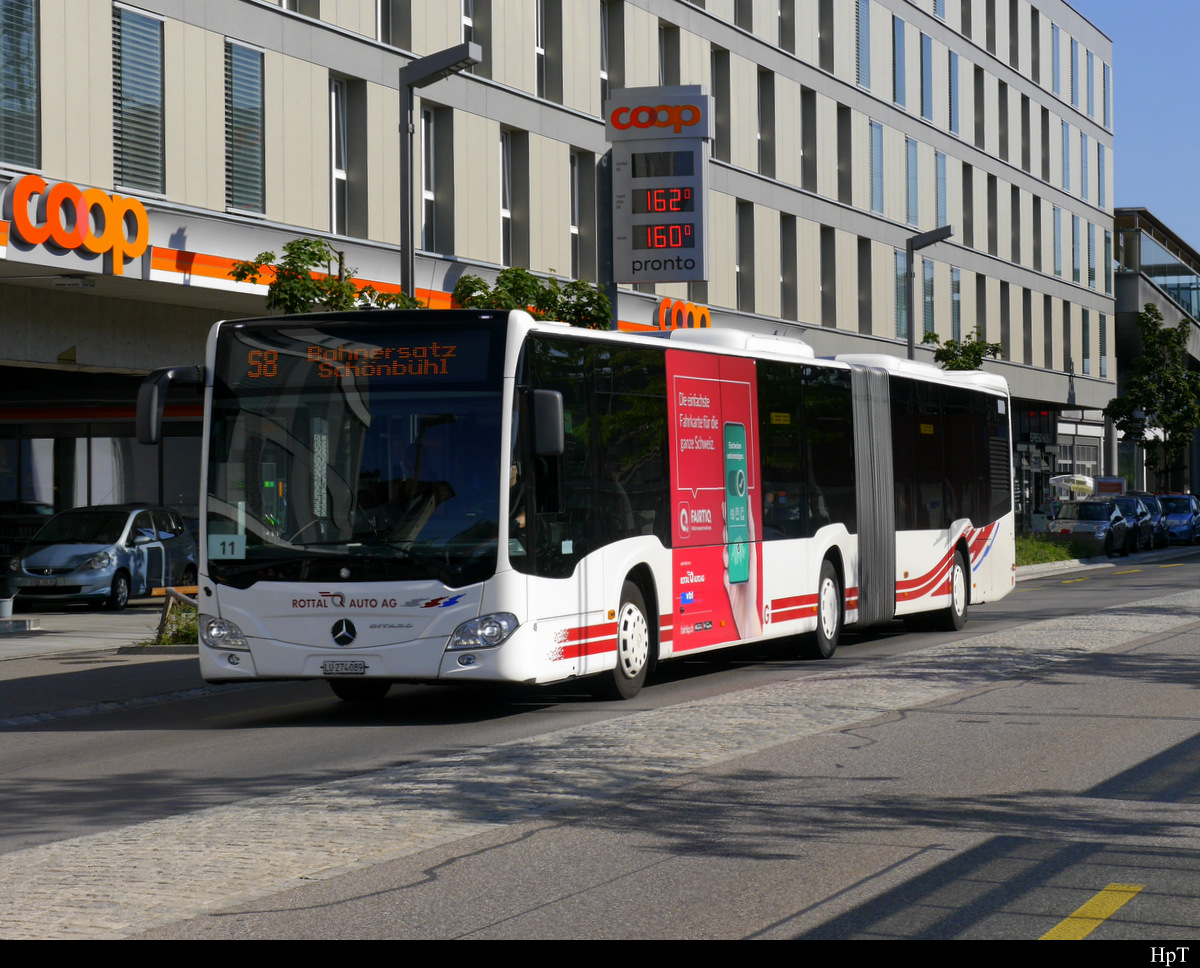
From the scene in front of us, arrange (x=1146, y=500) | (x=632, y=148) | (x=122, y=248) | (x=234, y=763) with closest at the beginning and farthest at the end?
(x=234, y=763), (x=122, y=248), (x=632, y=148), (x=1146, y=500)

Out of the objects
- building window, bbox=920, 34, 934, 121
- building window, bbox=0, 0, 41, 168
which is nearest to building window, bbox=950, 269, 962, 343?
building window, bbox=920, 34, 934, 121

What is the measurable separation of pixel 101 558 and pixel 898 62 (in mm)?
32532

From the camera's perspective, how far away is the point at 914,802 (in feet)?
28.0

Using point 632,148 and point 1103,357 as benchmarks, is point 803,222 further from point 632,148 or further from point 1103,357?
point 1103,357

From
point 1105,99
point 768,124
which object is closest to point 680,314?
point 768,124

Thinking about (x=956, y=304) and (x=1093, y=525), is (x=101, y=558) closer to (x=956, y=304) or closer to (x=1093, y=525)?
(x=1093, y=525)

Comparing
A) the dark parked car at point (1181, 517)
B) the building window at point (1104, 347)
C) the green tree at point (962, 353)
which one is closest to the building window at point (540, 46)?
the green tree at point (962, 353)

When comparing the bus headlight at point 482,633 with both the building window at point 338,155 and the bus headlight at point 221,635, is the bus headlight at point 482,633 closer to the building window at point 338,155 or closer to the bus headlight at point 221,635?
the bus headlight at point 221,635

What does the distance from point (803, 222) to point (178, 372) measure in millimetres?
33047

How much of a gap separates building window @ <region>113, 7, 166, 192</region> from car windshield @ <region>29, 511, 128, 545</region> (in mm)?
5495

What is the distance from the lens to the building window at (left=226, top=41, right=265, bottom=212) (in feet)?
84.0

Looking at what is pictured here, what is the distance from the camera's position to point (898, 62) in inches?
1973

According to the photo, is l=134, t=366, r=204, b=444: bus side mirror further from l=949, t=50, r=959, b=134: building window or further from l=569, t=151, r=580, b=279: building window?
l=949, t=50, r=959, b=134: building window
